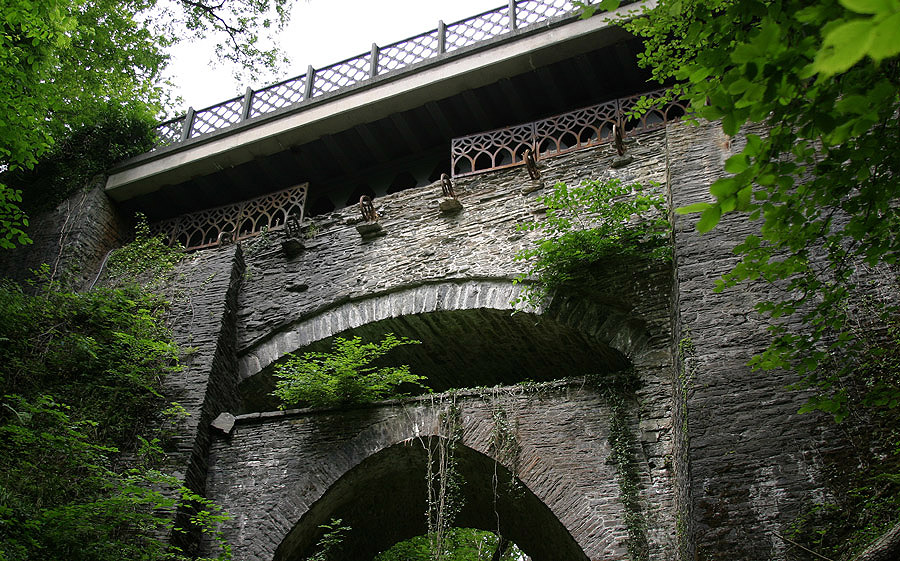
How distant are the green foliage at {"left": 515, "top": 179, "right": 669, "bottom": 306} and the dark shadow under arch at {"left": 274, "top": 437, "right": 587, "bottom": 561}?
163 centimetres

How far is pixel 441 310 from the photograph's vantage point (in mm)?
7434

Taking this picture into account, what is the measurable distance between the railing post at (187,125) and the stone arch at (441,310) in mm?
3593

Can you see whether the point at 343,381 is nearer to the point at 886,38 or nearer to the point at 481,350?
the point at 481,350

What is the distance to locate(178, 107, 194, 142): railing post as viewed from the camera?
10.1m

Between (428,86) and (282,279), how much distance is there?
108 inches

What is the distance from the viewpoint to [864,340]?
4.41 metres

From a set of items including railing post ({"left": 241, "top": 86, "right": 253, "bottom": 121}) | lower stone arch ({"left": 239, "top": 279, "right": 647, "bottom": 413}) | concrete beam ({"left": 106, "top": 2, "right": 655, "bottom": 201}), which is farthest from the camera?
railing post ({"left": 241, "top": 86, "right": 253, "bottom": 121})

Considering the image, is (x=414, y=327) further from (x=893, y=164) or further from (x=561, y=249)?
(x=893, y=164)

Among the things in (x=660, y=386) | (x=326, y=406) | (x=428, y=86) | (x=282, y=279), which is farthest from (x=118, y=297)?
(x=660, y=386)

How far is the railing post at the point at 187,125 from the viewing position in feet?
Result: 33.1

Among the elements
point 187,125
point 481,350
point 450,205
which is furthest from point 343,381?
point 187,125

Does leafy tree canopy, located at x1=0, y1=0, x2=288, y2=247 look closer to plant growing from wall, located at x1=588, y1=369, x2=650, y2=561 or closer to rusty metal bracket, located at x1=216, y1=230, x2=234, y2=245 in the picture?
rusty metal bracket, located at x1=216, y1=230, x2=234, y2=245

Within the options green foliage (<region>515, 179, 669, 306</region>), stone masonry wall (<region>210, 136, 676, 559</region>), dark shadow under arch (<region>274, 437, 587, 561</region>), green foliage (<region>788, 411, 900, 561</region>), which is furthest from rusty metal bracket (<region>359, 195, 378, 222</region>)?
green foliage (<region>788, 411, 900, 561</region>)

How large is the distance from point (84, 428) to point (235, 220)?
3522mm
